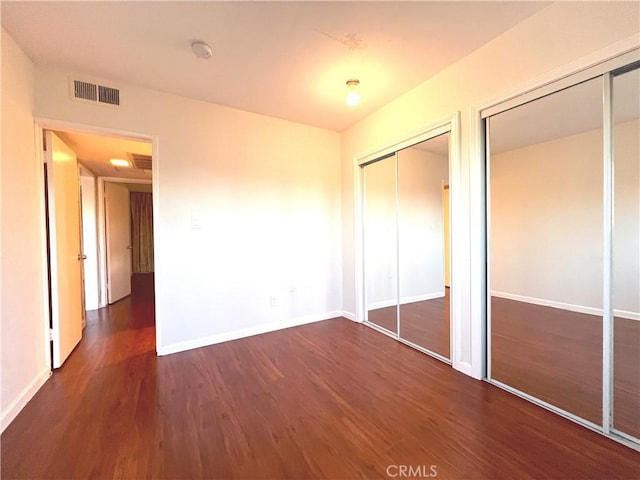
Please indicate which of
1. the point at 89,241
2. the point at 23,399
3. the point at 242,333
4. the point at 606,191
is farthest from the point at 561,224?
the point at 89,241

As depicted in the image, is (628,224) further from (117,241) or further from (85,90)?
(117,241)

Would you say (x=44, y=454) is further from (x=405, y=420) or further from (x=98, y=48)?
(x=98, y=48)

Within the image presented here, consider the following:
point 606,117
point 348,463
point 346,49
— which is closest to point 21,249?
point 348,463

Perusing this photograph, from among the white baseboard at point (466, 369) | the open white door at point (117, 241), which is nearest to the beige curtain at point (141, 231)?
the open white door at point (117, 241)

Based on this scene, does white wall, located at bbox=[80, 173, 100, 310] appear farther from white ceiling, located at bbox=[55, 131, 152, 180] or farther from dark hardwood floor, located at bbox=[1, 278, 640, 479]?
dark hardwood floor, located at bbox=[1, 278, 640, 479]

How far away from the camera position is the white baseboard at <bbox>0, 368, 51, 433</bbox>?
1.72 metres

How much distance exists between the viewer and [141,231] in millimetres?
8328

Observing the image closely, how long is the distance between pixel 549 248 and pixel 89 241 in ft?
21.6

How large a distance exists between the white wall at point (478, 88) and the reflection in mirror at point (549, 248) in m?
0.18

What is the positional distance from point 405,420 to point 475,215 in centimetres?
162

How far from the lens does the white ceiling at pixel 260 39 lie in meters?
1.72

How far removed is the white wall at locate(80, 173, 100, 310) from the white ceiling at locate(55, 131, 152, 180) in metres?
0.33

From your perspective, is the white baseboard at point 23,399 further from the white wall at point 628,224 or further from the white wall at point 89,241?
the white wall at point 628,224

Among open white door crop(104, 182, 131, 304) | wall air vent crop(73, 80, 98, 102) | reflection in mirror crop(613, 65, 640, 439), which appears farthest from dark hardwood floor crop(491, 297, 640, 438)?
open white door crop(104, 182, 131, 304)
